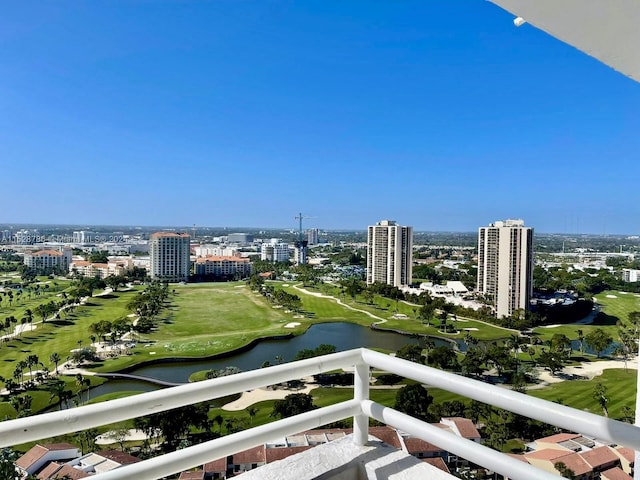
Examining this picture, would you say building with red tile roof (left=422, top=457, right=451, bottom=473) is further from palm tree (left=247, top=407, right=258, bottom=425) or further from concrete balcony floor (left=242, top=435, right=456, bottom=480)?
palm tree (left=247, top=407, right=258, bottom=425)

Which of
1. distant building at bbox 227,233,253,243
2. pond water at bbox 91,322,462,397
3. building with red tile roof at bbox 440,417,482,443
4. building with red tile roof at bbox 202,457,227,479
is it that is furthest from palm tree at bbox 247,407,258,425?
distant building at bbox 227,233,253,243

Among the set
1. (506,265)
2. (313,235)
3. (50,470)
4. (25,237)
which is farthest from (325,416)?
(313,235)

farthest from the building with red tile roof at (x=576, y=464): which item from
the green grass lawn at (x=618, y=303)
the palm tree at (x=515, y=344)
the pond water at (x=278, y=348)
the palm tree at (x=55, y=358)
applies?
the palm tree at (x=55, y=358)

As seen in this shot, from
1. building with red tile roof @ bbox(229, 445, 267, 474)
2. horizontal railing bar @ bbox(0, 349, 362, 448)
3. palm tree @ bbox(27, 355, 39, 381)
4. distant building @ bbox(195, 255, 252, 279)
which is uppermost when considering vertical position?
horizontal railing bar @ bbox(0, 349, 362, 448)

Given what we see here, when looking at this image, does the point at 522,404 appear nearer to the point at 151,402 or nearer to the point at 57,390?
the point at 151,402

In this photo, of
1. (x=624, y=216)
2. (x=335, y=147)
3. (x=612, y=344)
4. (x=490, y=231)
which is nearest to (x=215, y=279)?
(x=490, y=231)

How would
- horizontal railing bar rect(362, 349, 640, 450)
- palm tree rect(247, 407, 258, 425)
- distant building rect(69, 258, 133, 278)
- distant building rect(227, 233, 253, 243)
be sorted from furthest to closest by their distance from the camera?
distant building rect(227, 233, 253, 243)
distant building rect(69, 258, 133, 278)
palm tree rect(247, 407, 258, 425)
horizontal railing bar rect(362, 349, 640, 450)
